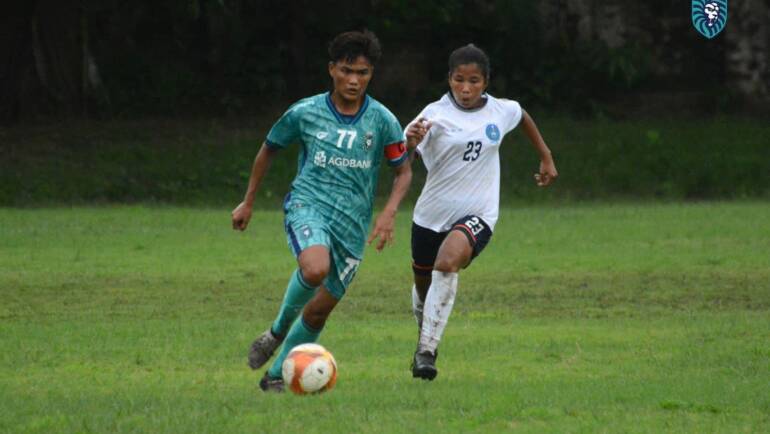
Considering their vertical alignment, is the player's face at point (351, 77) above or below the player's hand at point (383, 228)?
above

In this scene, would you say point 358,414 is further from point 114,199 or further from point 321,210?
point 114,199

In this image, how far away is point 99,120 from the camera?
97.9 feet

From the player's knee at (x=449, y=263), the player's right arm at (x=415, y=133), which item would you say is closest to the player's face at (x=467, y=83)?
the player's right arm at (x=415, y=133)

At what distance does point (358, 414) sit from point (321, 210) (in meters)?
1.51

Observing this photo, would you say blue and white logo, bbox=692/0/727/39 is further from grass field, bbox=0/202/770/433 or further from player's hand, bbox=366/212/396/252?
player's hand, bbox=366/212/396/252

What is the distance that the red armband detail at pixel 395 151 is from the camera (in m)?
8.83

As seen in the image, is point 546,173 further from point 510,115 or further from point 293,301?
point 293,301

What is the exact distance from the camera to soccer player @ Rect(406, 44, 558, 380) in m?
9.20

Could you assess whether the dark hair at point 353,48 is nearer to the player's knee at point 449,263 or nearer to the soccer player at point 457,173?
the soccer player at point 457,173

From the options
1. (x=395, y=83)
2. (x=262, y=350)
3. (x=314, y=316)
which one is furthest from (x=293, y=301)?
(x=395, y=83)

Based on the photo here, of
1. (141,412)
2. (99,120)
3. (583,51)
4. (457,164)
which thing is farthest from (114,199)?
(141,412)

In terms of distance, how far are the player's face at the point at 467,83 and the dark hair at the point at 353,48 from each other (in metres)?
0.77

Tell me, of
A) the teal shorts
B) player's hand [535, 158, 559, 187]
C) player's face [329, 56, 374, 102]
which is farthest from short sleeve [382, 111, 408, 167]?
player's hand [535, 158, 559, 187]

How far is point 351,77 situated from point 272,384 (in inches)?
68.5
